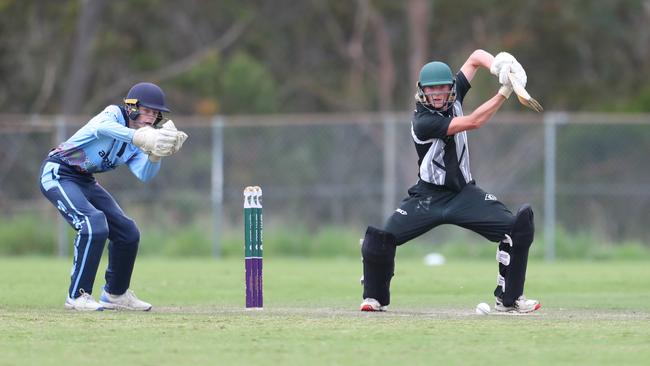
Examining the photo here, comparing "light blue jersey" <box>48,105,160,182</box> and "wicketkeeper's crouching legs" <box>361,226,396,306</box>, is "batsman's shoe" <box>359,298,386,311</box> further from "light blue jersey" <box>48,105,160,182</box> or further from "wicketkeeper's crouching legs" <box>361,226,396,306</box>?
"light blue jersey" <box>48,105,160,182</box>

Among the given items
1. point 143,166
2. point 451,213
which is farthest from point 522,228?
point 143,166

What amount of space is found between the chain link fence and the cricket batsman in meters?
11.7

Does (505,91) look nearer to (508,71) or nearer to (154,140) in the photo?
(508,71)

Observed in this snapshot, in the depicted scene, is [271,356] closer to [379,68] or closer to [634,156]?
[634,156]

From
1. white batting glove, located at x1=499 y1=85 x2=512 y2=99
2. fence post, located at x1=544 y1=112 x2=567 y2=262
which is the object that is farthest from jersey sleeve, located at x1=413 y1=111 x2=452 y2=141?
fence post, located at x1=544 y1=112 x2=567 y2=262

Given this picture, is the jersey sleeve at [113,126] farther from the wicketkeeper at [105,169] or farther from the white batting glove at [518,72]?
the white batting glove at [518,72]

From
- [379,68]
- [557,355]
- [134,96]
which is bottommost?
[557,355]

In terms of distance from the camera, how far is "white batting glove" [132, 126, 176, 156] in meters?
10.7

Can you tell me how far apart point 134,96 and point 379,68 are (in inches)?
1204

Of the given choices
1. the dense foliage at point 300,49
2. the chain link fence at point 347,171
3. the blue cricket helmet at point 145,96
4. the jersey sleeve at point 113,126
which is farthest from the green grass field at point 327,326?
the dense foliage at point 300,49

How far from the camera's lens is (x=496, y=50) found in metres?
38.9

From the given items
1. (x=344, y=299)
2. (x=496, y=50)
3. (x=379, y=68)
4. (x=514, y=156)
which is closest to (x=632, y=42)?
(x=496, y=50)

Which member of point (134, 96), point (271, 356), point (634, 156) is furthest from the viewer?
point (634, 156)

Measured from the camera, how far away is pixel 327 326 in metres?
9.63
